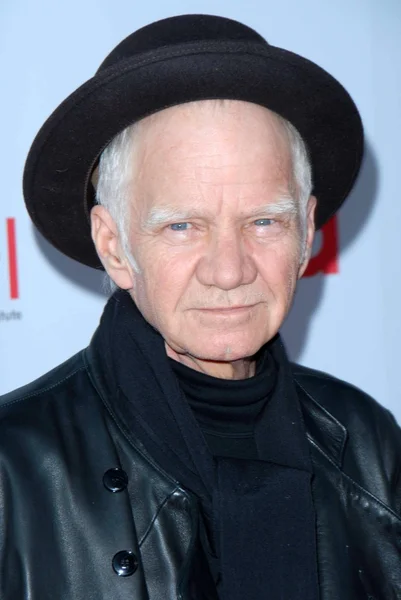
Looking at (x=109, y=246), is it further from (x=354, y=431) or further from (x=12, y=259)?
(x=354, y=431)

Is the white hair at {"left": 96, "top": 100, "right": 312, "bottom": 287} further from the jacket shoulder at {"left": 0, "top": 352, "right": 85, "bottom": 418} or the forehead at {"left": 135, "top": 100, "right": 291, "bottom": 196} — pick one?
the jacket shoulder at {"left": 0, "top": 352, "right": 85, "bottom": 418}

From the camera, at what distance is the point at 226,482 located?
6.25 ft

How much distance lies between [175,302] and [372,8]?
55.4 inches

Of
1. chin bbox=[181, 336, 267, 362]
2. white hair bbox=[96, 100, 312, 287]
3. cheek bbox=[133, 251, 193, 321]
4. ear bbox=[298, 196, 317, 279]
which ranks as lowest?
chin bbox=[181, 336, 267, 362]

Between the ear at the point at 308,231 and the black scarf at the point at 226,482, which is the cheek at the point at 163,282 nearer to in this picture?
the black scarf at the point at 226,482

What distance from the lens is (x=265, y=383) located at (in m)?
2.10

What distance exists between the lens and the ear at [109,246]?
2.01 metres

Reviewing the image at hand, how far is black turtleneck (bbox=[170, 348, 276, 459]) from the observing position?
6.61 ft

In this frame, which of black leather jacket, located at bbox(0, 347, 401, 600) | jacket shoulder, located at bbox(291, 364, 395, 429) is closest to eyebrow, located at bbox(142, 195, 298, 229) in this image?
black leather jacket, located at bbox(0, 347, 401, 600)

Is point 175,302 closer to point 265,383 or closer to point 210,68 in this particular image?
point 265,383

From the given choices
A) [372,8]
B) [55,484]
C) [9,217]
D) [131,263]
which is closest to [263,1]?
[372,8]

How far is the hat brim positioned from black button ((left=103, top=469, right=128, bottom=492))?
60cm

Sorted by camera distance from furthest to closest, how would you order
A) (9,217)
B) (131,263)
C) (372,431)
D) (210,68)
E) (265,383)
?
1. (9,217)
2. (372,431)
3. (265,383)
4. (131,263)
5. (210,68)

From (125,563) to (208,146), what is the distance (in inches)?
31.5
